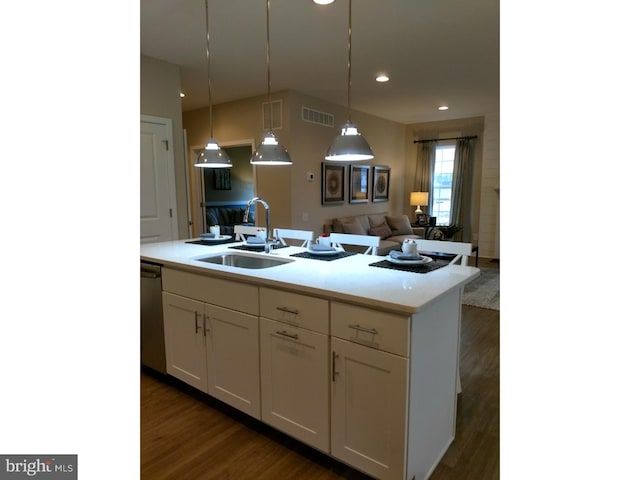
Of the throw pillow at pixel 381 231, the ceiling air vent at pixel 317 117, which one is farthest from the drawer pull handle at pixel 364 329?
the throw pillow at pixel 381 231

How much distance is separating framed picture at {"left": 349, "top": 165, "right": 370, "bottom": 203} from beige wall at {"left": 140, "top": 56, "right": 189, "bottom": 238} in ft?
9.17

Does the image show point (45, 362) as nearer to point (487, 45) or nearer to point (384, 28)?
point (384, 28)

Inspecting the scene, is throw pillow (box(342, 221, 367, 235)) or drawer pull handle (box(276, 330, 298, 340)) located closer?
drawer pull handle (box(276, 330, 298, 340))

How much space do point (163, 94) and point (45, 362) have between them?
3.77m

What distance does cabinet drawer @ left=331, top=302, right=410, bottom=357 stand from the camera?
1410mm

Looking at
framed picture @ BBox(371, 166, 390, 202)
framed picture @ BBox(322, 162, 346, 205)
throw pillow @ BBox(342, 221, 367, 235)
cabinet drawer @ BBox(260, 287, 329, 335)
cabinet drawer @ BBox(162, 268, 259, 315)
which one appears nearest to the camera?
cabinet drawer @ BBox(260, 287, 329, 335)

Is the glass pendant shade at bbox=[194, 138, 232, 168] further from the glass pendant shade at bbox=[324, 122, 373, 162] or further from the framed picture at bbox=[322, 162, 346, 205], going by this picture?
the framed picture at bbox=[322, 162, 346, 205]

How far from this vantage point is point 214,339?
6.91ft

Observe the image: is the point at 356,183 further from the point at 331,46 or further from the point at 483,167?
the point at 331,46

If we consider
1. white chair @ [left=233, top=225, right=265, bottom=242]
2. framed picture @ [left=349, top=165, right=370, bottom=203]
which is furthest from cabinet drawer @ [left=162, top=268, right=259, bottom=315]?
framed picture @ [left=349, top=165, right=370, bottom=203]

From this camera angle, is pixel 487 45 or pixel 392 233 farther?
pixel 392 233

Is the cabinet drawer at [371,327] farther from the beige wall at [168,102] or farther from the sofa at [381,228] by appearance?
the sofa at [381,228]

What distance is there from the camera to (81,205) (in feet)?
1.70
